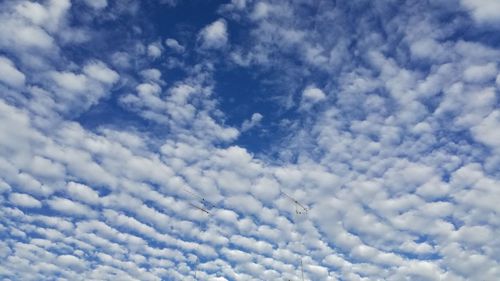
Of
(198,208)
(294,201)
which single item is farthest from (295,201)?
(198,208)

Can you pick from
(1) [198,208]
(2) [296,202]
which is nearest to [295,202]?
(2) [296,202]

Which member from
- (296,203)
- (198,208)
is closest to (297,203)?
(296,203)

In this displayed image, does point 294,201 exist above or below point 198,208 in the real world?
above

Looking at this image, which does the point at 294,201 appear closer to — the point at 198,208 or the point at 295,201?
the point at 295,201

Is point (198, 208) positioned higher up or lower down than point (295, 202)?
lower down

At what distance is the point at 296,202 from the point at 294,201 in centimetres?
111

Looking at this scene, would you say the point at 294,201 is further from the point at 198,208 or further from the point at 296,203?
the point at 198,208

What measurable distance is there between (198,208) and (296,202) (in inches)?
1932

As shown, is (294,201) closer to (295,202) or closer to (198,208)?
(295,202)

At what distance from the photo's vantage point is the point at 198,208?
13962cm

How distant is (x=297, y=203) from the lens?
476ft

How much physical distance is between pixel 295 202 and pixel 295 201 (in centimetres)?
65

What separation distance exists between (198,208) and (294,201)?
158ft

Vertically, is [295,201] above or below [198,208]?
above
